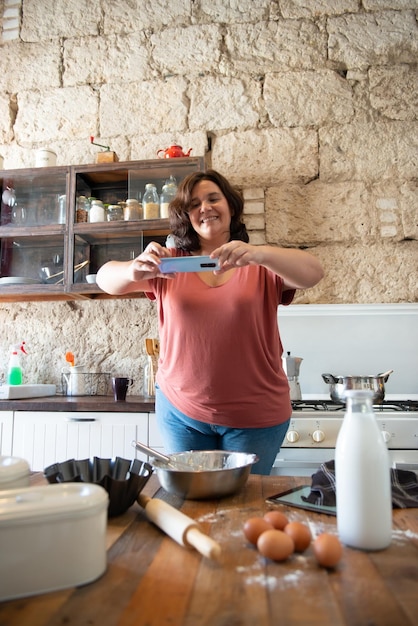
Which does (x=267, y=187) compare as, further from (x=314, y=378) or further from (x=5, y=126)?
(x=5, y=126)

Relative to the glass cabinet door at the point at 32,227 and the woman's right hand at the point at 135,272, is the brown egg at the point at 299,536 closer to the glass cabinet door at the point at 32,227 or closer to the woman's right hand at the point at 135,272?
the woman's right hand at the point at 135,272

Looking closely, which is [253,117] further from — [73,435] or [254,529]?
[254,529]

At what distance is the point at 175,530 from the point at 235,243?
764mm

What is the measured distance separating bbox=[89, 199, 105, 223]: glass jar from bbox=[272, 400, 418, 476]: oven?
4.97ft

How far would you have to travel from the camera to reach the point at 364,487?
71 centimetres

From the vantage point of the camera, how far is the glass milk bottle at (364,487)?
703 millimetres

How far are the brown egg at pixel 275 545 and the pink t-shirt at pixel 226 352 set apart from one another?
65 cm

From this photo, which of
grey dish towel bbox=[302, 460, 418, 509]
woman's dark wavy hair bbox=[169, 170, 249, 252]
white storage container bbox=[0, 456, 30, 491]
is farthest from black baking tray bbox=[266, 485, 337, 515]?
woman's dark wavy hair bbox=[169, 170, 249, 252]

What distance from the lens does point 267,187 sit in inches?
110

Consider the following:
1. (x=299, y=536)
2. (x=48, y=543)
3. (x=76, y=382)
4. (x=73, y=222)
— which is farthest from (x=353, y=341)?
(x=48, y=543)

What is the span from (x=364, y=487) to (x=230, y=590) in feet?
0.86

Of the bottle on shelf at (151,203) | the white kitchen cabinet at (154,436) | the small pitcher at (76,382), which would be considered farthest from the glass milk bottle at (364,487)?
the small pitcher at (76,382)

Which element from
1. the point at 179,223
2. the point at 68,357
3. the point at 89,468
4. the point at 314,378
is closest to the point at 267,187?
the point at 314,378

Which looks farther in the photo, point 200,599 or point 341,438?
point 341,438
